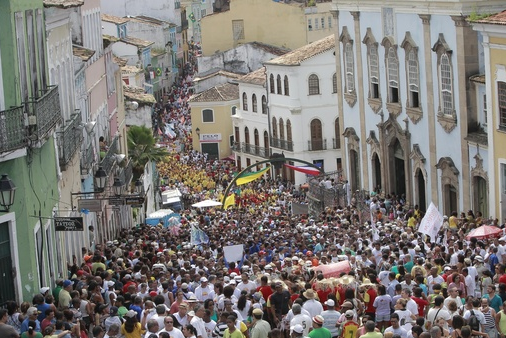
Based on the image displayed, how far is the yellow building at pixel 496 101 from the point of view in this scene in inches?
1578

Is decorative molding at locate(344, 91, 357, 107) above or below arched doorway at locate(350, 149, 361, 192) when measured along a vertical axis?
above

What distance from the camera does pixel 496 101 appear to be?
40.6 metres

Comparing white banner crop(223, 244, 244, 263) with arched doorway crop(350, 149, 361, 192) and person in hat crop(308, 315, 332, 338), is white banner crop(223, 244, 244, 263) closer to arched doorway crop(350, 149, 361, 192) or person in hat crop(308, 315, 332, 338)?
person in hat crop(308, 315, 332, 338)

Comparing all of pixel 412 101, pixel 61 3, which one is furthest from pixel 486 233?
pixel 412 101

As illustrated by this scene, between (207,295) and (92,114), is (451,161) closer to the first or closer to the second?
(92,114)

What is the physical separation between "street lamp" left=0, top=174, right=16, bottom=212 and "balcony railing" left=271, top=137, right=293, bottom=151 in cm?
5355

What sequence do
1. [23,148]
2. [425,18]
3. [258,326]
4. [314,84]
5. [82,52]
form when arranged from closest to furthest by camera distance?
[258,326], [23,148], [82,52], [425,18], [314,84]

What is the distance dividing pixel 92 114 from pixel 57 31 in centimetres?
1074

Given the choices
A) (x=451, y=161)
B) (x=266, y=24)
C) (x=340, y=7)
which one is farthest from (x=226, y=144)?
(x=451, y=161)

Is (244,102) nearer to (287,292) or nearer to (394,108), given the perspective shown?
(394,108)

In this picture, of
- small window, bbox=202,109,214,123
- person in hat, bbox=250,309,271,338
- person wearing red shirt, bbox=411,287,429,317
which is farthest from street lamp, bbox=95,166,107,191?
small window, bbox=202,109,214,123

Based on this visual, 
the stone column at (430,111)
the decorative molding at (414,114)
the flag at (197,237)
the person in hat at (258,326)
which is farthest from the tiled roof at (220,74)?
the person in hat at (258,326)

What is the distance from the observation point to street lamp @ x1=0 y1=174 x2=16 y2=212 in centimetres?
2212

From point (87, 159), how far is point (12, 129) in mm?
14043
